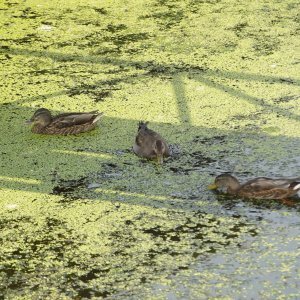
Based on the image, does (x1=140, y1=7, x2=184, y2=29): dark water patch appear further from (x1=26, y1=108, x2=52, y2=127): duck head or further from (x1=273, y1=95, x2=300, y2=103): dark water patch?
(x1=26, y1=108, x2=52, y2=127): duck head

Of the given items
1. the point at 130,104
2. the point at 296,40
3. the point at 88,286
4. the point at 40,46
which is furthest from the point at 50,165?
the point at 296,40

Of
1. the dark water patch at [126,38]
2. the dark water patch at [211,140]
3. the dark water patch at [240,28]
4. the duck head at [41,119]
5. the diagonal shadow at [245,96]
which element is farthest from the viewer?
the dark water patch at [240,28]

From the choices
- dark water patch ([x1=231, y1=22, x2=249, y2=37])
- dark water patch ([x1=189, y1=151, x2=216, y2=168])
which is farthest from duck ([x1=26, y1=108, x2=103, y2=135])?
dark water patch ([x1=231, y1=22, x2=249, y2=37])

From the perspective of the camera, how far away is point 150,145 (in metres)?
5.68

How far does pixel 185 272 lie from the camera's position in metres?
4.40

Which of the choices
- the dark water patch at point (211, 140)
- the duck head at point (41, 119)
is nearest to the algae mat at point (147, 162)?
the dark water patch at point (211, 140)

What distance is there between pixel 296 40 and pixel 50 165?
2913mm

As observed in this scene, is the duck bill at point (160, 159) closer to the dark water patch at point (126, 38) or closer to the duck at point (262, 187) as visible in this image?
the duck at point (262, 187)

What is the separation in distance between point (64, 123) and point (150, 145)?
759mm

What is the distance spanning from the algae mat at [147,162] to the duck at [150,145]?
0.06 meters

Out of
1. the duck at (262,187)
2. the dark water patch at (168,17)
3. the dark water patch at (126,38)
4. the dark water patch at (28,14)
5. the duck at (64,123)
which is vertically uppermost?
the dark water patch at (28,14)

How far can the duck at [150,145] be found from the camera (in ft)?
18.6

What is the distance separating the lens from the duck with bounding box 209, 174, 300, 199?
5109 millimetres

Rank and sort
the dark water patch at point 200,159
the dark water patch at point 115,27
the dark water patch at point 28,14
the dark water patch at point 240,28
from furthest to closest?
the dark water patch at point 28,14 < the dark water patch at point 115,27 < the dark water patch at point 240,28 < the dark water patch at point 200,159
